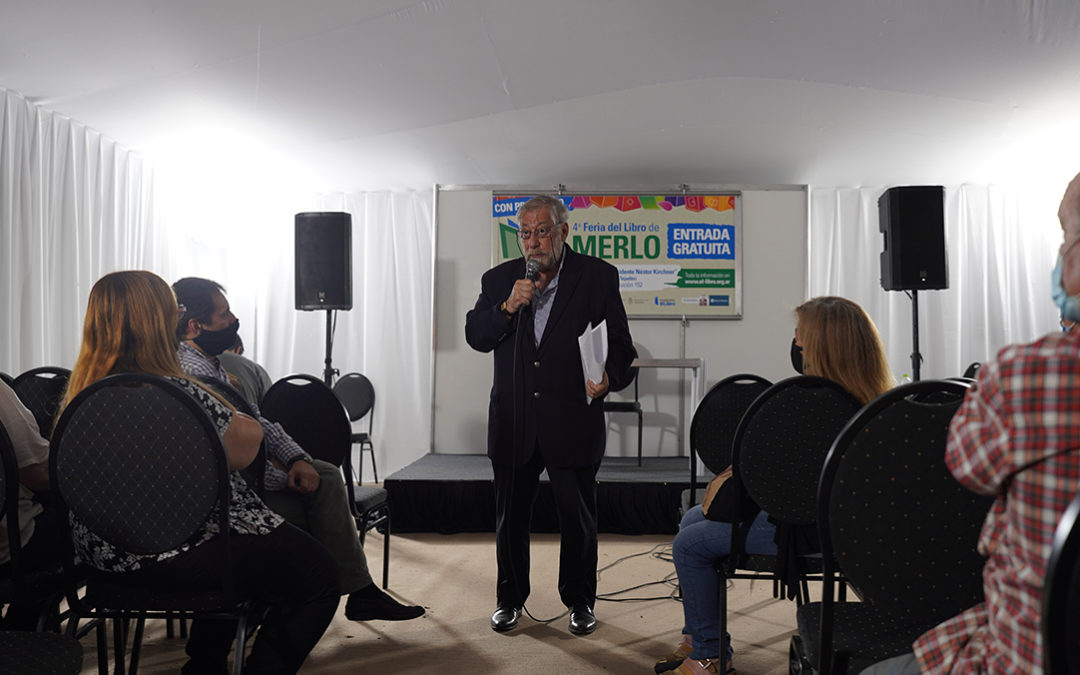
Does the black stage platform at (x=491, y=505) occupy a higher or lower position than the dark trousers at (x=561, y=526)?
lower

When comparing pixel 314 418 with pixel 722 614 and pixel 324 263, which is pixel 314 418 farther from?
pixel 324 263

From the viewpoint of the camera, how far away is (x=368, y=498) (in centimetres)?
301

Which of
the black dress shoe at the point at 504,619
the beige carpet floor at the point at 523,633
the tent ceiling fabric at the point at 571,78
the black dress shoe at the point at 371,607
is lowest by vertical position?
the beige carpet floor at the point at 523,633

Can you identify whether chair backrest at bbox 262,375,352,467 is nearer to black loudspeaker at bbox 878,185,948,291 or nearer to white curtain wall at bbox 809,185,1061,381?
black loudspeaker at bbox 878,185,948,291

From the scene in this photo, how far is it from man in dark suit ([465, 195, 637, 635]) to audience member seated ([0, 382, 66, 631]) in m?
1.30

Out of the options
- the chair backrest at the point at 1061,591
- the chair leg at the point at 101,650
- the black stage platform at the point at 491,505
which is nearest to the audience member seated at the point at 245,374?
the chair leg at the point at 101,650

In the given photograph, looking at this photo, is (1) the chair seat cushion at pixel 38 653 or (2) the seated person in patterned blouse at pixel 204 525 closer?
(1) the chair seat cushion at pixel 38 653

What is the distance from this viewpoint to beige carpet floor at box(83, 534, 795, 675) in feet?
8.09

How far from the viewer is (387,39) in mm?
4145

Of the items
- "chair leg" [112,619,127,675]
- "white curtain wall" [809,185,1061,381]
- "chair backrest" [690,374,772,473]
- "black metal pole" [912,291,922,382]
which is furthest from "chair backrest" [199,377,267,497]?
"white curtain wall" [809,185,1061,381]

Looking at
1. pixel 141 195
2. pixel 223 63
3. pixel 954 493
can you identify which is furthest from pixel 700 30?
pixel 141 195

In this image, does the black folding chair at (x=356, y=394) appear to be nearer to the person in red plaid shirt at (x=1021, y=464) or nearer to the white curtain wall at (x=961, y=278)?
the white curtain wall at (x=961, y=278)

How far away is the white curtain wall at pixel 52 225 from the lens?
14.1 feet

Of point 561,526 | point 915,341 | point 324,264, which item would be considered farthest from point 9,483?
point 915,341
